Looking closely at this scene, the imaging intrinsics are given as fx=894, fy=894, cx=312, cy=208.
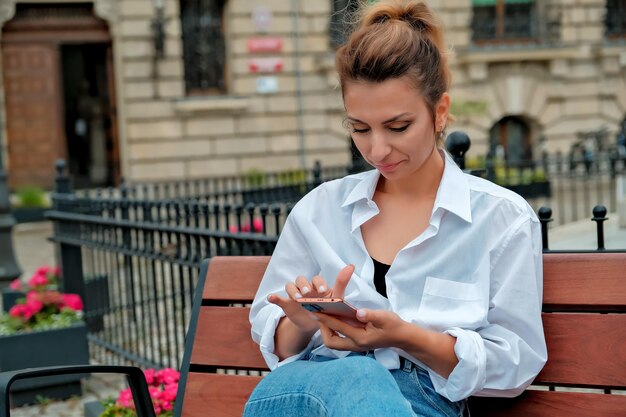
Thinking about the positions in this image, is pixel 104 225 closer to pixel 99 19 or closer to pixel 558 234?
pixel 558 234

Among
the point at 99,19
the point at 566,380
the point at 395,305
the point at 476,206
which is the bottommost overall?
the point at 566,380

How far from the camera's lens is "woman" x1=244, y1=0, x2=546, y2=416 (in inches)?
83.7

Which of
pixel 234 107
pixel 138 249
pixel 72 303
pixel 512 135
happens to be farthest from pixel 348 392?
pixel 512 135

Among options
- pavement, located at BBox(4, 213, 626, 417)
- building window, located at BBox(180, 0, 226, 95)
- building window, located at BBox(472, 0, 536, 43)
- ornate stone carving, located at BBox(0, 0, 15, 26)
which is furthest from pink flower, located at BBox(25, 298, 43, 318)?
building window, located at BBox(472, 0, 536, 43)

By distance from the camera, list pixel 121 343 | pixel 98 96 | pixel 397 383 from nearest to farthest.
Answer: pixel 397 383, pixel 121 343, pixel 98 96

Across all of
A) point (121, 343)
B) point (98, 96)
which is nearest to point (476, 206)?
point (121, 343)

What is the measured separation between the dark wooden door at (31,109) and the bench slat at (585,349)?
16.2 m

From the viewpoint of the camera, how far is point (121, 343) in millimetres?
6766

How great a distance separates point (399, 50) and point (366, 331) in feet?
2.33

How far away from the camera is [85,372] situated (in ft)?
7.95

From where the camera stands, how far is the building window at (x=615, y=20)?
2003 cm

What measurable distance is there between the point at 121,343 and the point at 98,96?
17041mm

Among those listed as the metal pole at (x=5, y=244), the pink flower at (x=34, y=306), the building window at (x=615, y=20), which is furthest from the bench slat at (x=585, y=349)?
the building window at (x=615, y=20)

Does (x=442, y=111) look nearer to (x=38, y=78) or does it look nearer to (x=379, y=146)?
(x=379, y=146)
